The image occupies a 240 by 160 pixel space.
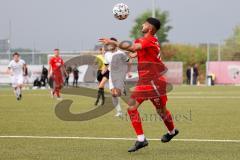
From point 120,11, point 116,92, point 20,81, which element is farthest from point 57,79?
point 120,11

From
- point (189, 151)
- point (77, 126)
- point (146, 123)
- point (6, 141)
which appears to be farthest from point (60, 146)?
point (146, 123)

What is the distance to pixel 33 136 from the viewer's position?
13.8 m

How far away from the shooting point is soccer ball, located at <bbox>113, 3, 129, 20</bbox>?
1247 cm

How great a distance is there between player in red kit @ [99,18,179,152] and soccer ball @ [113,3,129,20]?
0.91 m

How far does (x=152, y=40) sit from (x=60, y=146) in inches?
102

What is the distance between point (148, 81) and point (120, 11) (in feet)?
5.23

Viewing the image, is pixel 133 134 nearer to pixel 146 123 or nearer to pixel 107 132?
pixel 107 132

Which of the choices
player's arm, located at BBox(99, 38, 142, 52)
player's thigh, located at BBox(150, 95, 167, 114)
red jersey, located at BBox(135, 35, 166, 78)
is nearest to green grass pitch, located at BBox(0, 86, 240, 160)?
player's thigh, located at BBox(150, 95, 167, 114)

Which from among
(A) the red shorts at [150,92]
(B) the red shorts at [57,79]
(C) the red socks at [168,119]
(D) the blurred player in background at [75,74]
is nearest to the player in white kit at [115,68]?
(C) the red socks at [168,119]

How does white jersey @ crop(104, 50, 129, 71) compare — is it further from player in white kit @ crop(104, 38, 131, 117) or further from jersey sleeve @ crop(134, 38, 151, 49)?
jersey sleeve @ crop(134, 38, 151, 49)

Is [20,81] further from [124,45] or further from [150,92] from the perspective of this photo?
[124,45]

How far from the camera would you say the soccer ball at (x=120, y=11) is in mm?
12469

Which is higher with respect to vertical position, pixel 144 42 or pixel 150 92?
pixel 144 42

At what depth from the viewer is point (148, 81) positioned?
11.8m
